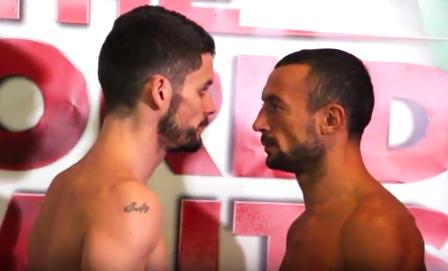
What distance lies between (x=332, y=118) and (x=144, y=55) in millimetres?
236

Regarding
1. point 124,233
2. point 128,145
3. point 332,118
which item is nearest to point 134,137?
point 128,145

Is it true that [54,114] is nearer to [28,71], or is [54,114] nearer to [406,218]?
[28,71]

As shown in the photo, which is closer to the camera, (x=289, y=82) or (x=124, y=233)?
(x=124, y=233)

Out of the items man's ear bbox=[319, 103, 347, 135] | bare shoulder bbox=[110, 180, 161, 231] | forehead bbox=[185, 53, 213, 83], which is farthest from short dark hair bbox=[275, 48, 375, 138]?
bare shoulder bbox=[110, 180, 161, 231]

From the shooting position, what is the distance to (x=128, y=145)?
78 cm

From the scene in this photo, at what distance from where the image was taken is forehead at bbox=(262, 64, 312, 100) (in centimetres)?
85

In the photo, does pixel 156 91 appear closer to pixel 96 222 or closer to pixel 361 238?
pixel 96 222

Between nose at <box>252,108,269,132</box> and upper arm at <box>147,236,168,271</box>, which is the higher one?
nose at <box>252,108,269,132</box>

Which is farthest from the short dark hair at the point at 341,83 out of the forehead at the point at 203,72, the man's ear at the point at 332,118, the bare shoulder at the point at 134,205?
the bare shoulder at the point at 134,205

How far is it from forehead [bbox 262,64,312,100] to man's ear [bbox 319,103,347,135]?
0.11ft

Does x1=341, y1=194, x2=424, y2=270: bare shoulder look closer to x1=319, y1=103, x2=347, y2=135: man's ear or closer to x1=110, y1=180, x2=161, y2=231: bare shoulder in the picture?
x1=319, y1=103, x2=347, y2=135: man's ear

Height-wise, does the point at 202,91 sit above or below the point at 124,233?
above

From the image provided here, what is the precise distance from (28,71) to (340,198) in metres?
0.44

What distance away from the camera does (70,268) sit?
29.4 inches
